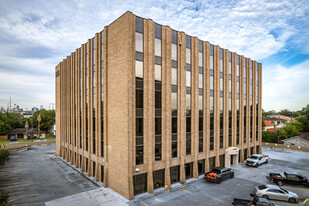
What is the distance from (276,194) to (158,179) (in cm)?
1113

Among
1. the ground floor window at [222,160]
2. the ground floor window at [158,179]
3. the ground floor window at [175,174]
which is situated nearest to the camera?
the ground floor window at [158,179]

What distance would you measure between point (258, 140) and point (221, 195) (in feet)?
70.1

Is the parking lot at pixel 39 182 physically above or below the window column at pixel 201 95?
below

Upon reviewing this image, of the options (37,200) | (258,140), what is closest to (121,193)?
(37,200)

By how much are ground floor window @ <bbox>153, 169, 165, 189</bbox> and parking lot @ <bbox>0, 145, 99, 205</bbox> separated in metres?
6.67

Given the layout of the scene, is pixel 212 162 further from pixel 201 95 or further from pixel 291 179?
pixel 201 95

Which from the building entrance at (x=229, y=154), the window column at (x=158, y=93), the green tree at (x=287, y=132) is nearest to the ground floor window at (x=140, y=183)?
the window column at (x=158, y=93)

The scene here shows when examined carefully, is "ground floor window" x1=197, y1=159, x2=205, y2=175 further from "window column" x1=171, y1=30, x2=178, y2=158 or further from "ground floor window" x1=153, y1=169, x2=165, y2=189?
"ground floor window" x1=153, y1=169, x2=165, y2=189

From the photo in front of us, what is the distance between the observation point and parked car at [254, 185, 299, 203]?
16.4 metres

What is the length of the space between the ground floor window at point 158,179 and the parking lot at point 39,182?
21.9ft

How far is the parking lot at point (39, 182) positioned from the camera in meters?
17.5

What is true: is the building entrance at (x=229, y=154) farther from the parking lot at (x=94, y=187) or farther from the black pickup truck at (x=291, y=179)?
the black pickup truck at (x=291, y=179)

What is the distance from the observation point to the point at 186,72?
22094 millimetres

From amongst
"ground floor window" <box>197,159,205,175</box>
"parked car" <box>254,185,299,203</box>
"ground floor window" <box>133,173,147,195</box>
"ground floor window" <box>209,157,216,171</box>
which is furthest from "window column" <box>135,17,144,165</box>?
"parked car" <box>254,185,299,203</box>
